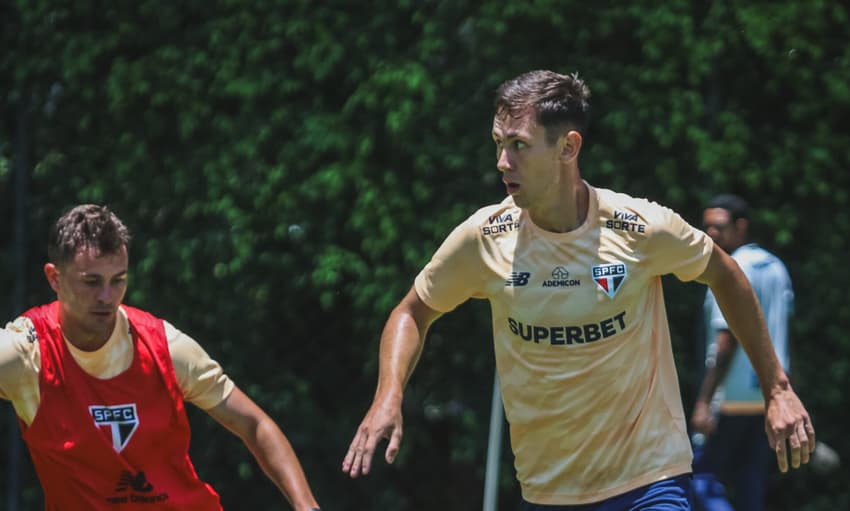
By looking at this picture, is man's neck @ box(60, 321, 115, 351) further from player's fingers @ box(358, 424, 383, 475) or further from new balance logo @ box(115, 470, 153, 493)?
player's fingers @ box(358, 424, 383, 475)

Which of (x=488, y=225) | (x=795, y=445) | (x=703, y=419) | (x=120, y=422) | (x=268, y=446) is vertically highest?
(x=488, y=225)

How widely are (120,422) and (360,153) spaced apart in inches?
153

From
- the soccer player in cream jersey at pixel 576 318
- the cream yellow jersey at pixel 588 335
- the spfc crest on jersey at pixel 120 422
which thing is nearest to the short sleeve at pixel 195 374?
the spfc crest on jersey at pixel 120 422

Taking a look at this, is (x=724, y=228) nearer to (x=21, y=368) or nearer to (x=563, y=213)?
(x=563, y=213)

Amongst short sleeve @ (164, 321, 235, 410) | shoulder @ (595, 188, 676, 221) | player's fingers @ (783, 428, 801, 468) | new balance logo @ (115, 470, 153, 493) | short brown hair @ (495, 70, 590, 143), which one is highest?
short brown hair @ (495, 70, 590, 143)

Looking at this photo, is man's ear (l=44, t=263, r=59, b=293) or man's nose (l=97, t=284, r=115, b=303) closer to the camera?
man's nose (l=97, t=284, r=115, b=303)

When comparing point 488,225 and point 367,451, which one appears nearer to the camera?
point 367,451

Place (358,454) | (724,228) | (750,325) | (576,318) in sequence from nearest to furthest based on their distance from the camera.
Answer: (358,454) → (576,318) → (750,325) → (724,228)

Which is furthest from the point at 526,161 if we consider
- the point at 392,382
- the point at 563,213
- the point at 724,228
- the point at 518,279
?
the point at 724,228

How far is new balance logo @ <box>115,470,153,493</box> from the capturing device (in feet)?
14.1

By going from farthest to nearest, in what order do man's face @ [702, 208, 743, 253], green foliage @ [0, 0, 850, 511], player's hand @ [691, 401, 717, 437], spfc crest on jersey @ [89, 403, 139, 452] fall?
1. green foliage @ [0, 0, 850, 511]
2. man's face @ [702, 208, 743, 253]
3. player's hand @ [691, 401, 717, 437]
4. spfc crest on jersey @ [89, 403, 139, 452]

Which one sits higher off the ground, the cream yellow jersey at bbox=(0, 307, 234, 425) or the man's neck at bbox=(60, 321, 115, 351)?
the man's neck at bbox=(60, 321, 115, 351)

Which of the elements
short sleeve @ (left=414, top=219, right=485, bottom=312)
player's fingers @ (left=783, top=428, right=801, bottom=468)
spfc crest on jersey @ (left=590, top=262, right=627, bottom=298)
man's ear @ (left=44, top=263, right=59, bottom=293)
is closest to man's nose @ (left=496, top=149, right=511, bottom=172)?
short sleeve @ (left=414, top=219, right=485, bottom=312)

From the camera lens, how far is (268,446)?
14.0ft
